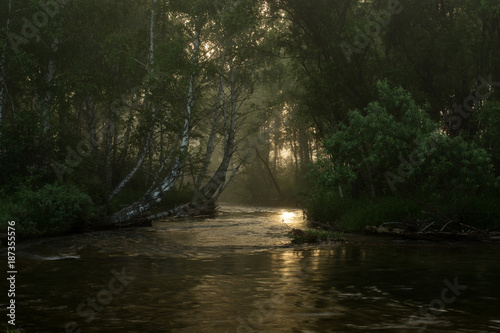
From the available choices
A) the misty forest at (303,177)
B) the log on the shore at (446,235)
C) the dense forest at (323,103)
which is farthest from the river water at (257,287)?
the dense forest at (323,103)

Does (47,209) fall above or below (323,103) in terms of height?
below

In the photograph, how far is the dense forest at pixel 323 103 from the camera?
73.6ft

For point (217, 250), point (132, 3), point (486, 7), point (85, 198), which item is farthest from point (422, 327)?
point (132, 3)

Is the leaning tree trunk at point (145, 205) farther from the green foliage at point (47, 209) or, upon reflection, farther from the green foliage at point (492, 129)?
the green foliage at point (492, 129)

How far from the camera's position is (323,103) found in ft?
106

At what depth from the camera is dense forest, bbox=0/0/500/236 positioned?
883 inches

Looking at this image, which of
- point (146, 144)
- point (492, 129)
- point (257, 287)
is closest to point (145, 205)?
point (146, 144)

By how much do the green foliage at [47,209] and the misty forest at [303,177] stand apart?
105mm

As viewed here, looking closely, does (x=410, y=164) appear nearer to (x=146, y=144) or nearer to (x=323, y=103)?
(x=323, y=103)

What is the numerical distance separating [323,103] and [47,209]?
18741 mm

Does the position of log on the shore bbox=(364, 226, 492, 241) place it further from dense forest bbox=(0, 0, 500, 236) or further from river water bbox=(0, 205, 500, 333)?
dense forest bbox=(0, 0, 500, 236)

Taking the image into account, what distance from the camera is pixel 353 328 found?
8.27 metres

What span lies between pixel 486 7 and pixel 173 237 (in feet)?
65.2

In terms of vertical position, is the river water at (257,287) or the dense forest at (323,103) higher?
the dense forest at (323,103)
